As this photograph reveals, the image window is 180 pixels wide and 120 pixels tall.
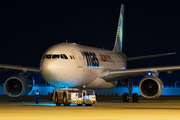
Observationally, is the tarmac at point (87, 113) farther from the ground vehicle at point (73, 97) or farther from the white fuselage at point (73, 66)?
the white fuselage at point (73, 66)

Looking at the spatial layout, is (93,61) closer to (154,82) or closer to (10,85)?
(154,82)

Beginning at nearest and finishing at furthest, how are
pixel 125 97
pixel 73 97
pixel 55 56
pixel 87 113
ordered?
pixel 87 113 < pixel 73 97 < pixel 55 56 < pixel 125 97

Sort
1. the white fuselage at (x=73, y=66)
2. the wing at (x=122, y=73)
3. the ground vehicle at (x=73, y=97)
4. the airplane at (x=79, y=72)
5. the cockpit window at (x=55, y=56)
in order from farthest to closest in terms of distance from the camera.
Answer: the wing at (x=122, y=73), the cockpit window at (x=55, y=56), the airplane at (x=79, y=72), the white fuselage at (x=73, y=66), the ground vehicle at (x=73, y=97)

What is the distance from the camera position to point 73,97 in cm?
2297

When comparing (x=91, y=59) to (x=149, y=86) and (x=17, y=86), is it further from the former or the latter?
(x=17, y=86)

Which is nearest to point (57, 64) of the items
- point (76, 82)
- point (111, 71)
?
point (76, 82)

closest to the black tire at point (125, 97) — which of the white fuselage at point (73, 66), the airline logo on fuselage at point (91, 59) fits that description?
the white fuselage at point (73, 66)

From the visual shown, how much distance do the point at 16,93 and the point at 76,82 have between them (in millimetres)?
4983

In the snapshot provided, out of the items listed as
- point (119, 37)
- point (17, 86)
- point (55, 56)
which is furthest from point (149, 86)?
point (119, 37)

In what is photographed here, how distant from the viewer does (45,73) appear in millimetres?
23906

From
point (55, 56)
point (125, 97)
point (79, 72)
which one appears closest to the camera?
point (55, 56)

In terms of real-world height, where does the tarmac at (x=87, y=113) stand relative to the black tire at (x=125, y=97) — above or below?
below

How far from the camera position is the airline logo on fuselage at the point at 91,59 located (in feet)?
88.7

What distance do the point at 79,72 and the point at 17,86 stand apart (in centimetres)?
547
